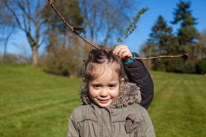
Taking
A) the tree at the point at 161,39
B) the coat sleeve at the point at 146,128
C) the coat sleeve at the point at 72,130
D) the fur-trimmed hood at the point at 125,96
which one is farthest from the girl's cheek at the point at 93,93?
the tree at the point at 161,39

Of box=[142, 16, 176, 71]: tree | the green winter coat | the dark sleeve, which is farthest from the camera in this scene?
box=[142, 16, 176, 71]: tree

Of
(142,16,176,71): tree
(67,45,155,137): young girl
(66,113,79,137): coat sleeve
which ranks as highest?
(142,16,176,71): tree

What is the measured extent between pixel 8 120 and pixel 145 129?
4351 mm

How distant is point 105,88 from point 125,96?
204 mm

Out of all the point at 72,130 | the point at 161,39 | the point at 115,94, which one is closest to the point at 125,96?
the point at 115,94

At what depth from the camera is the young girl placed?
1.72 metres

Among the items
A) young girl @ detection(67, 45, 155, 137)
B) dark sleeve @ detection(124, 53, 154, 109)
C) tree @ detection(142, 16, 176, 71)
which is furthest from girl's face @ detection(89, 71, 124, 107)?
tree @ detection(142, 16, 176, 71)

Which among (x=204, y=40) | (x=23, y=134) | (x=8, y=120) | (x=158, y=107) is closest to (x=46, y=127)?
(x=23, y=134)

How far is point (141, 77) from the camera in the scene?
2.00 metres

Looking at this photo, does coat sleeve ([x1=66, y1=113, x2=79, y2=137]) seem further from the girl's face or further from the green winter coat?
the girl's face

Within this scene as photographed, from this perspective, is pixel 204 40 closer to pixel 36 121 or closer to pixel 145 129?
pixel 36 121

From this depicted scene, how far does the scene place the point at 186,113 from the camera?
18.9 feet

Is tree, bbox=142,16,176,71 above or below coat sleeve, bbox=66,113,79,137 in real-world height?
above

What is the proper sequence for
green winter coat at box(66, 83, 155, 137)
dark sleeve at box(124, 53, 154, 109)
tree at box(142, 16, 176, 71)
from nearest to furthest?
1. green winter coat at box(66, 83, 155, 137)
2. dark sleeve at box(124, 53, 154, 109)
3. tree at box(142, 16, 176, 71)
